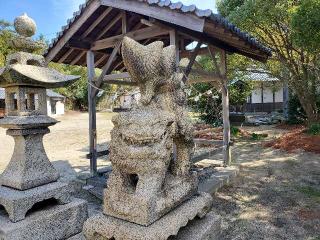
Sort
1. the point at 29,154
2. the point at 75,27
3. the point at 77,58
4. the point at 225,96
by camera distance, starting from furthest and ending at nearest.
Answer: the point at 77,58
the point at 225,96
the point at 75,27
the point at 29,154

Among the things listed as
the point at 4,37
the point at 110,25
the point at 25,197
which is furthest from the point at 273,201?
the point at 4,37

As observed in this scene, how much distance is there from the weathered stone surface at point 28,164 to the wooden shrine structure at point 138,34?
9.87ft

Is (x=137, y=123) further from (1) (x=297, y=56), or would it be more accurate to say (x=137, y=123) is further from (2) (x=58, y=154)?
(1) (x=297, y=56)

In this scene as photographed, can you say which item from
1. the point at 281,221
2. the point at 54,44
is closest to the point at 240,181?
the point at 281,221

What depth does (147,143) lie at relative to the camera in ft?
8.28

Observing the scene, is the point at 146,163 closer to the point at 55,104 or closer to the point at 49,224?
the point at 49,224

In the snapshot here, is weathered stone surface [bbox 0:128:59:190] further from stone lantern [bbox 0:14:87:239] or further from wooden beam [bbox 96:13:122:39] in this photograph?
wooden beam [bbox 96:13:122:39]

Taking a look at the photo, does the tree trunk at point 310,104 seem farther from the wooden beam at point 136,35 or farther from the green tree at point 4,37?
the green tree at point 4,37

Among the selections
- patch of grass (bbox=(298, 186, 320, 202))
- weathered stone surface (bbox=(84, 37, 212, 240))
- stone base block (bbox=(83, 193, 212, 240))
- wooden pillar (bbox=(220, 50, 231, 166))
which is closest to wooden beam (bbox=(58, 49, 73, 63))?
wooden pillar (bbox=(220, 50, 231, 166))

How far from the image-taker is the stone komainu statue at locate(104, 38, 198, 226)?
2439mm

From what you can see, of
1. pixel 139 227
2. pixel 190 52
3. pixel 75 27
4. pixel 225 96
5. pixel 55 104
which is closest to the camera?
pixel 139 227

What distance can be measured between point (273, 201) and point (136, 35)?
4.93m

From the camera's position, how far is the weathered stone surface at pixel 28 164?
399 cm

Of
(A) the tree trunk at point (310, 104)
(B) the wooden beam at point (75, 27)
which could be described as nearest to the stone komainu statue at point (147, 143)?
(B) the wooden beam at point (75, 27)
